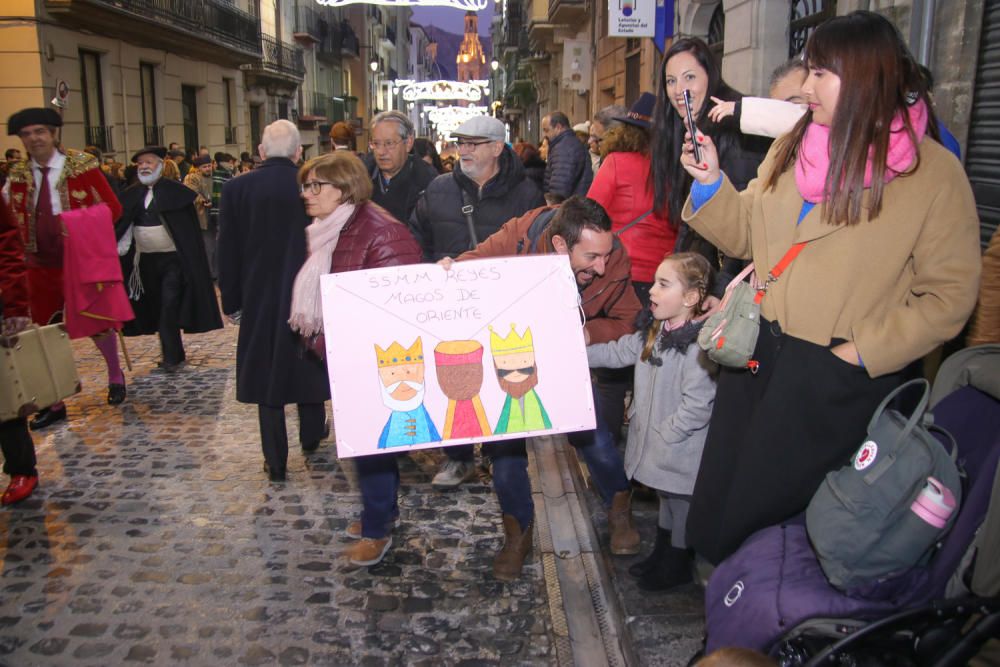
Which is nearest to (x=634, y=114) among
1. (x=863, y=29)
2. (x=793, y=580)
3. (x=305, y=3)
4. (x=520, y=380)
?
(x=520, y=380)

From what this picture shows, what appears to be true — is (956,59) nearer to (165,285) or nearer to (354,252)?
(354,252)

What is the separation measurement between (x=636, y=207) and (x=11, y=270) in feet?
10.8

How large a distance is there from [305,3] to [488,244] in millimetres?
35459

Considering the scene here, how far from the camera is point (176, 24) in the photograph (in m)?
19.9

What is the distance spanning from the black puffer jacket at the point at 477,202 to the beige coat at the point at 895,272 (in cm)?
250

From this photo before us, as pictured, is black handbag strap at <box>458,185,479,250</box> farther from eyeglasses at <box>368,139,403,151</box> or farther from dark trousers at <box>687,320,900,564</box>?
dark trousers at <box>687,320,900,564</box>

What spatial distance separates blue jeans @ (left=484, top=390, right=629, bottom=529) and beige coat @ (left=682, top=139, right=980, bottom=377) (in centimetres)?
161

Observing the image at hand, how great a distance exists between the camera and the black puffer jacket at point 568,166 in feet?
24.1

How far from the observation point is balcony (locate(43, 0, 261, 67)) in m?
16.1

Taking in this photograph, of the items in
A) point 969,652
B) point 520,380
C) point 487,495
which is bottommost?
point 487,495

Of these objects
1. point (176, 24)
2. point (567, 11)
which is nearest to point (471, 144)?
point (176, 24)

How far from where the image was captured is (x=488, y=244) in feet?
14.0

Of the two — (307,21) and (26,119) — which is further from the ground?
(307,21)

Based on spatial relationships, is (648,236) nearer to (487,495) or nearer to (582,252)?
(582,252)
